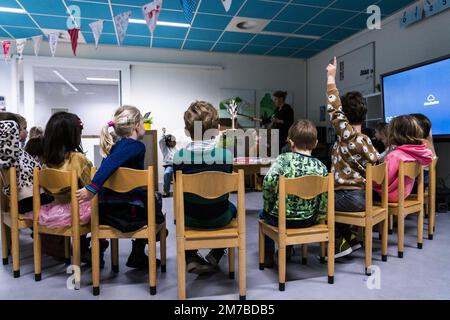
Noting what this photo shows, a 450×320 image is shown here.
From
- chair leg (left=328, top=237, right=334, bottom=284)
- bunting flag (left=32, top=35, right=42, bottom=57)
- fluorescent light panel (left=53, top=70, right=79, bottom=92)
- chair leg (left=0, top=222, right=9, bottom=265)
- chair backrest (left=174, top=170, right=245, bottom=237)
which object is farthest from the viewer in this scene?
fluorescent light panel (left=53, top=70, right=79, bottom=92)

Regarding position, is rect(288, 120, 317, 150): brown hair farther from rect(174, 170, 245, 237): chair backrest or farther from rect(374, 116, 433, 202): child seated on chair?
rect(374, 116, 433, 202): child seated on chair

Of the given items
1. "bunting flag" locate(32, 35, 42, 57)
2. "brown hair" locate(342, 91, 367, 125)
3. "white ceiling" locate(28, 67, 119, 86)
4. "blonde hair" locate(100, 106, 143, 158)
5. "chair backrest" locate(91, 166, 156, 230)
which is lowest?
"chair backrest" locate(91, 166, 156, 230)

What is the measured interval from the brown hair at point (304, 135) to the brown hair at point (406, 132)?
940 millimetres

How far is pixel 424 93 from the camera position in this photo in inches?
147

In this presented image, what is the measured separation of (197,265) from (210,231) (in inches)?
14.3

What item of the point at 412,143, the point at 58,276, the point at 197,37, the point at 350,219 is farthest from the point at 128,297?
the point at 197,37

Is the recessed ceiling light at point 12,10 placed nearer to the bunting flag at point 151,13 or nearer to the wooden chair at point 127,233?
the bunting flag at point 151,13

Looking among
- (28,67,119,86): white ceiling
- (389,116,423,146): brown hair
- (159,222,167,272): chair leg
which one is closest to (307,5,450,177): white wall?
(389,116,423,146): brown hair

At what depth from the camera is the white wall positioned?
3895mm

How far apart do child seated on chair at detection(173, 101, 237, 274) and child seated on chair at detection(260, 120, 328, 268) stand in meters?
0.23

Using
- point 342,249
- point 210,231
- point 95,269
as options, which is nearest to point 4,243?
point 95,269

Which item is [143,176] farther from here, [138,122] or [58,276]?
[58,276]

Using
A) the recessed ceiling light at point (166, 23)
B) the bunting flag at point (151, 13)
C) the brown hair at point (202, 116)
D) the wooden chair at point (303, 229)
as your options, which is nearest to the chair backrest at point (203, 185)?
the wooden chair at point (303, 229)

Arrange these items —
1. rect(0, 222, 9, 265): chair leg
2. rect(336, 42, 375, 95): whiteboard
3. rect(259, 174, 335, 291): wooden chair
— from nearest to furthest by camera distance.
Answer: rect(259, 174, 335, 291): wooden chair → rect(0, 222, 9, 265): chair leg → rect(336, 42, 375, 95): whiteboard
